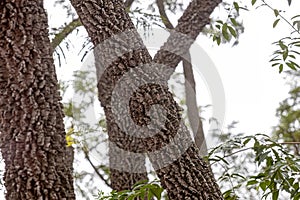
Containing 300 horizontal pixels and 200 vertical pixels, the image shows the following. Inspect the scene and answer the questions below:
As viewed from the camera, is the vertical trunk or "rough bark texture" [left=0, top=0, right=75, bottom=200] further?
the vertical trunk

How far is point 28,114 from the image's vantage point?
3.98 feet

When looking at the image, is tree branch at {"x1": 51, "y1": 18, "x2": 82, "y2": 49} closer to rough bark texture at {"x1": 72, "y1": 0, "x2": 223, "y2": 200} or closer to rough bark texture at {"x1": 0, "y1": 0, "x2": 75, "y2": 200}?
rough bark texture at {"x1": 72, "y1": 0, "x2": 223, "y2": 200}

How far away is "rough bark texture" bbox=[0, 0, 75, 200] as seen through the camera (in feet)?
3.91

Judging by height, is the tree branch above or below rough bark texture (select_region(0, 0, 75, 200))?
above

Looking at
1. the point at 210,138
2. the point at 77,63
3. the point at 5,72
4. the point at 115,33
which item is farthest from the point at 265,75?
the point at 5,72

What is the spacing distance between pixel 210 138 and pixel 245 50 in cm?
68

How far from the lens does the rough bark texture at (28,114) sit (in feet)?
3.91

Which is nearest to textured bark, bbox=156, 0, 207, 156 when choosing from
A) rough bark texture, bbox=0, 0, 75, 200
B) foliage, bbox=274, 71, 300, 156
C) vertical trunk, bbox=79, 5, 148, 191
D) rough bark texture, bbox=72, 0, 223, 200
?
foliage, bbox=274, 71, 300, 156

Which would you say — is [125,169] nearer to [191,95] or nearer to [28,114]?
[191,95]

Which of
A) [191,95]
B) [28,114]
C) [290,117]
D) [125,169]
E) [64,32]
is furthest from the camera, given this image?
[290,117]

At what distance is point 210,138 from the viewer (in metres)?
3.40

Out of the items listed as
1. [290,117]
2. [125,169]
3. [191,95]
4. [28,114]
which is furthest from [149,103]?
[290,117]

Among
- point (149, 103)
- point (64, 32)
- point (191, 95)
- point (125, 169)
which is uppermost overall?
point (64, 32)

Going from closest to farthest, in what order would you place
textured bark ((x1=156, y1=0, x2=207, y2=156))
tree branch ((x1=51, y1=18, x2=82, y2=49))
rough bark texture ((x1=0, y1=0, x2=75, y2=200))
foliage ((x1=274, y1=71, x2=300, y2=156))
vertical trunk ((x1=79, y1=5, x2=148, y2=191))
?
rough bark texture ((x1=0, y1=0, x2=75, y2=200)) < vertical trunk ((x1=79, y1=5, x2=148, y2=191)) < tree branch ((x1=51, y1=18, x2=82, y2=49)) < textured bark ((x1=156, y1=0, x2=207, y2=156)) < foliage ((x1=274, y1=71, x2=300, y2=156))
